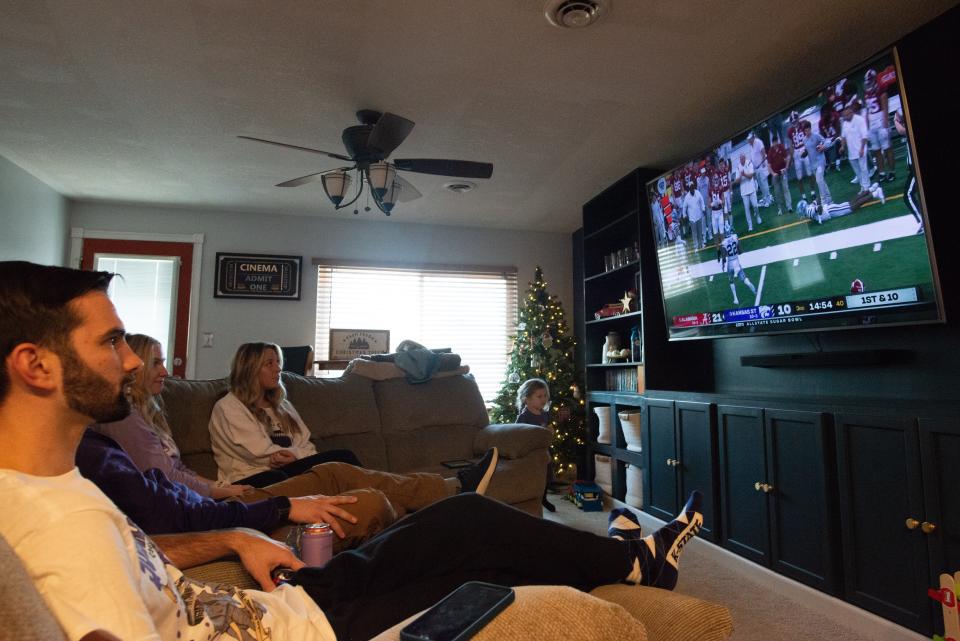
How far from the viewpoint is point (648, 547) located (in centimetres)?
152

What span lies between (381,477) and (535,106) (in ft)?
7.19

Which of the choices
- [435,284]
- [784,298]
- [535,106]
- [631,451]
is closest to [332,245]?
[435,284]

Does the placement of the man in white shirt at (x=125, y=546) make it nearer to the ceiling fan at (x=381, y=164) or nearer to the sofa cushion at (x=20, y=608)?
the sofa cushion at (x=20, y=608)

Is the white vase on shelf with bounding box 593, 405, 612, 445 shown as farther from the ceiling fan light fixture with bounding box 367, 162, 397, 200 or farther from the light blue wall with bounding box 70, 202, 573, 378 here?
the ceiling fan light fixture with bounding box 367, 162, 397, 200

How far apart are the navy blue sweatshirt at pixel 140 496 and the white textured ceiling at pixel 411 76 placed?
6.08ft

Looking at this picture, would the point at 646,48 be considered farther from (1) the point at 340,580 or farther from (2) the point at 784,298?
(1) the point at 340,580

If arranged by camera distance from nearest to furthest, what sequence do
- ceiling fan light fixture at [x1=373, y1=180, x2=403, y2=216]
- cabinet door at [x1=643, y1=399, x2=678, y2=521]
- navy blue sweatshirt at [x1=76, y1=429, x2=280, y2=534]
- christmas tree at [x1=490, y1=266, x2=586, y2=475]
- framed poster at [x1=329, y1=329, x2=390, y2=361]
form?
navy blue sweatshirt at [x1=76, y1=429, x2=280, y2=534], ceiling fan light fixture at [x1=373, y1=180, x2=403, y2=216], cabinet door at [x1=643, y1=399, x2=678, y2=521], christmas tree at [x1=490, y1=266, x2=586, y2=475], framed poster at [x1=329, y1=329, x2=390, y2=361]

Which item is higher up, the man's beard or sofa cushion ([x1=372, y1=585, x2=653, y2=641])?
the man's beard

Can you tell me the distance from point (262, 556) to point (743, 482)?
232 cm

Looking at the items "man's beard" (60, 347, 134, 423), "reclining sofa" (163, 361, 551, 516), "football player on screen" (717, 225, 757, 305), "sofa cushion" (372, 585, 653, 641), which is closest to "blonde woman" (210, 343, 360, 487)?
"reclining sofa" (163, 361, 551, 516)

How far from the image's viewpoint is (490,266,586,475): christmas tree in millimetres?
5016

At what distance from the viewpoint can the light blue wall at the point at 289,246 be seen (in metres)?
5.19

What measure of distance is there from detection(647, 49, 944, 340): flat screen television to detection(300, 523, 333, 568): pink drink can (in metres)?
2.27

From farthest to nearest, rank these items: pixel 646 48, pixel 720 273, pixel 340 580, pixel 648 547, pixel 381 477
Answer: pixel 720 273, pixel 646 48, pixel 381 477, pixel 648 547, pixel 340 580
